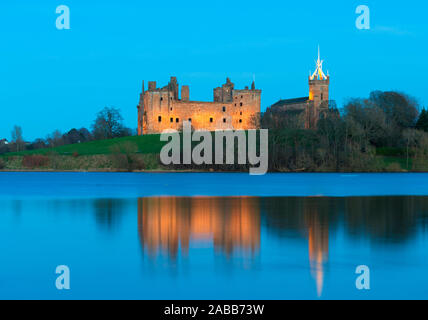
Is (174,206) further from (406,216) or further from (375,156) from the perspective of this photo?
(375,156)

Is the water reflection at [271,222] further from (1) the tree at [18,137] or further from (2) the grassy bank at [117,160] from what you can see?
(1) the tree at [18,137]

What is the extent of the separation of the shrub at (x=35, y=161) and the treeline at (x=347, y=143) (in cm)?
2690

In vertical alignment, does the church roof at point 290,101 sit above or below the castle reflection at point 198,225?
above

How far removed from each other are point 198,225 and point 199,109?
80.7m

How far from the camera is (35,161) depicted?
6669 cm

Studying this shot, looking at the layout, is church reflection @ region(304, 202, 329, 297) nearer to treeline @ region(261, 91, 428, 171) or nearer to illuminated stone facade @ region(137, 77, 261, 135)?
treeline @ region(261, 91, 428, 171)

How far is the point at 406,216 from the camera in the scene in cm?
1549

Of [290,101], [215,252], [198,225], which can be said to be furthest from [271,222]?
[290,101]

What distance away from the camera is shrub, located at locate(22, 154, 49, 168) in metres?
66.4

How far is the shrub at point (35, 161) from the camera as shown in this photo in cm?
6638

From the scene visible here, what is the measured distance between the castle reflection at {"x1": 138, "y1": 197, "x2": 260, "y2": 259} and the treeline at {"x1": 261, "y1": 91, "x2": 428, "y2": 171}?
35.1 meters

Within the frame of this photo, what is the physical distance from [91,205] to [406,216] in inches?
419

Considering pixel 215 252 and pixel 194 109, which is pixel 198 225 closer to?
pixel 215 252

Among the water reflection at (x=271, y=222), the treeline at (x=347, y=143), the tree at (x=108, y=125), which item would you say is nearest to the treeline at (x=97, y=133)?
the tree at (x=108, y=125)
